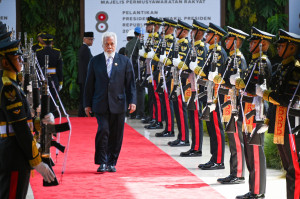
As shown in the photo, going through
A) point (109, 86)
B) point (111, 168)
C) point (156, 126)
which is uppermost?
point (109, 86)

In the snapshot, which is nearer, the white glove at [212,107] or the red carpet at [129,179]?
the red carpet at [129,179]

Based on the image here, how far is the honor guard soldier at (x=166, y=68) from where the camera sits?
28.6 ft

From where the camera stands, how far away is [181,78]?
7.94 metres

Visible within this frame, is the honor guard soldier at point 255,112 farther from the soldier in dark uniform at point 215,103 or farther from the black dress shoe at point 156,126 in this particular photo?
the black dress shoe at point 156,126

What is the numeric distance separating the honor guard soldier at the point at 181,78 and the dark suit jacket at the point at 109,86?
1243mm

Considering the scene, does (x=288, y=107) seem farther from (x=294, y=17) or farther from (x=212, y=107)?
(x=294, y=17)

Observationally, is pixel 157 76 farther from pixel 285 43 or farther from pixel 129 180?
pixel 285 43

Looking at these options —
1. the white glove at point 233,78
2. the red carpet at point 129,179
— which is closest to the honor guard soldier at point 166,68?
the red carpet at point 129,179

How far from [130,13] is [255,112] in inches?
313

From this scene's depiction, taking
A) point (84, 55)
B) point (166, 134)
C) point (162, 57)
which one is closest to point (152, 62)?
point (162, 57)

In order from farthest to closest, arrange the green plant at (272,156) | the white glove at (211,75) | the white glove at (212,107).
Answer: the green plant at (272,156) < the white glove at (212,107) < the white glove at (211,75)

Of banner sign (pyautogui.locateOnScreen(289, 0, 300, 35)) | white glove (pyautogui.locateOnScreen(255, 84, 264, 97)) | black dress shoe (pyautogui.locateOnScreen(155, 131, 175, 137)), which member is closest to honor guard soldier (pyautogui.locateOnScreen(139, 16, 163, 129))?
black dress shoe (pyautogui.locateOnScreen(155, 131, 175, 137))

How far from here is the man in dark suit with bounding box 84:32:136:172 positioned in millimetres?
6352

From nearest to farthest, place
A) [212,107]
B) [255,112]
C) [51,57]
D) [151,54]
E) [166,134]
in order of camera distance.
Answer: [255,112] → [212,107] → [166,134] → [151,54] → [51,57]
